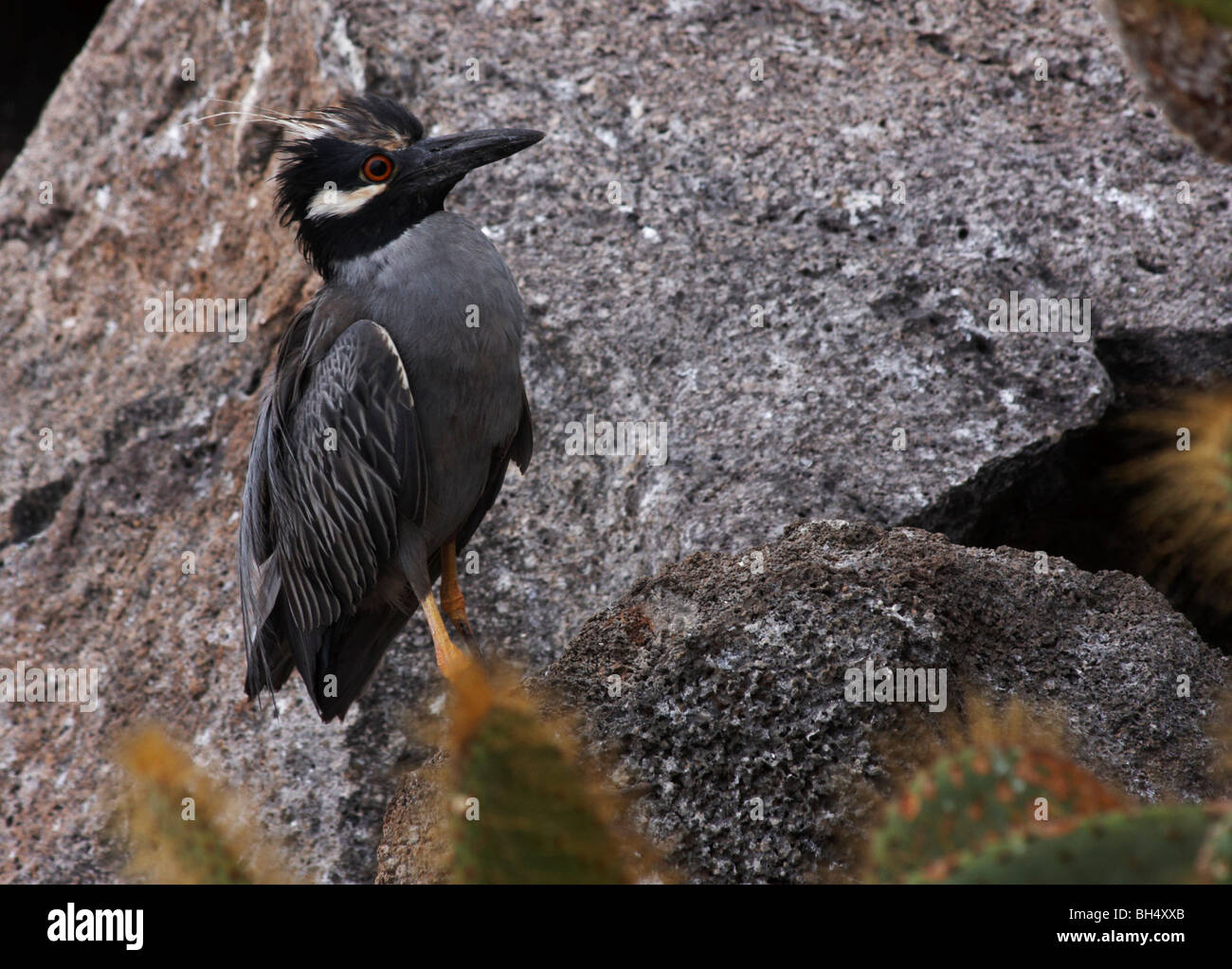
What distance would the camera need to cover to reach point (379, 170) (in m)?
4.73

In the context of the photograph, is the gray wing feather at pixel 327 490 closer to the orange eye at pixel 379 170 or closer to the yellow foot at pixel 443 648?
the yellow foot at pixel 443 648

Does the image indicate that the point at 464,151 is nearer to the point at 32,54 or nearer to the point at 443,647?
the point at 443,647

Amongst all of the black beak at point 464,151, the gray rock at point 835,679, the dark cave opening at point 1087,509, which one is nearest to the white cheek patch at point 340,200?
the black beak at point 464,151

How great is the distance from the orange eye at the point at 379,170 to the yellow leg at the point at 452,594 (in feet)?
4.65

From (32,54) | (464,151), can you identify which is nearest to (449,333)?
(464,151)

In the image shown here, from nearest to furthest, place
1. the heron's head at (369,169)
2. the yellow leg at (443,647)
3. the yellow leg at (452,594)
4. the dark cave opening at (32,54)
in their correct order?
the yellow leg at (443,647) → the heron's head at (369,169) → the yellow leg at (452,594) → the dark cave opening at (32,54)

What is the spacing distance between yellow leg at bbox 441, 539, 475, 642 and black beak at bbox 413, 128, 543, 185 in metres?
1.41

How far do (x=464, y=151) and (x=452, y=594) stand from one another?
1.69 meters

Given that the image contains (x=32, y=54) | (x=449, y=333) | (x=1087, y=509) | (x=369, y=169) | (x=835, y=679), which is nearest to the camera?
(x=835, y=679)

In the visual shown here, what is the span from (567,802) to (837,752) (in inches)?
54.3

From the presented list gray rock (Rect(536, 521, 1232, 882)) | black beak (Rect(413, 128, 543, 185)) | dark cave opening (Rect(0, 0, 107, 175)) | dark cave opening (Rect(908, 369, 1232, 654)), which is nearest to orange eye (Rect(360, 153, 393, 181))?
black beak (Rect(413, 128, 543, 185))

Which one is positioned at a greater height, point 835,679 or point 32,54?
point 835,679

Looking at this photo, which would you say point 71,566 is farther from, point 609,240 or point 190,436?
point 609,240

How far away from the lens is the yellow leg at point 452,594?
195 inches
